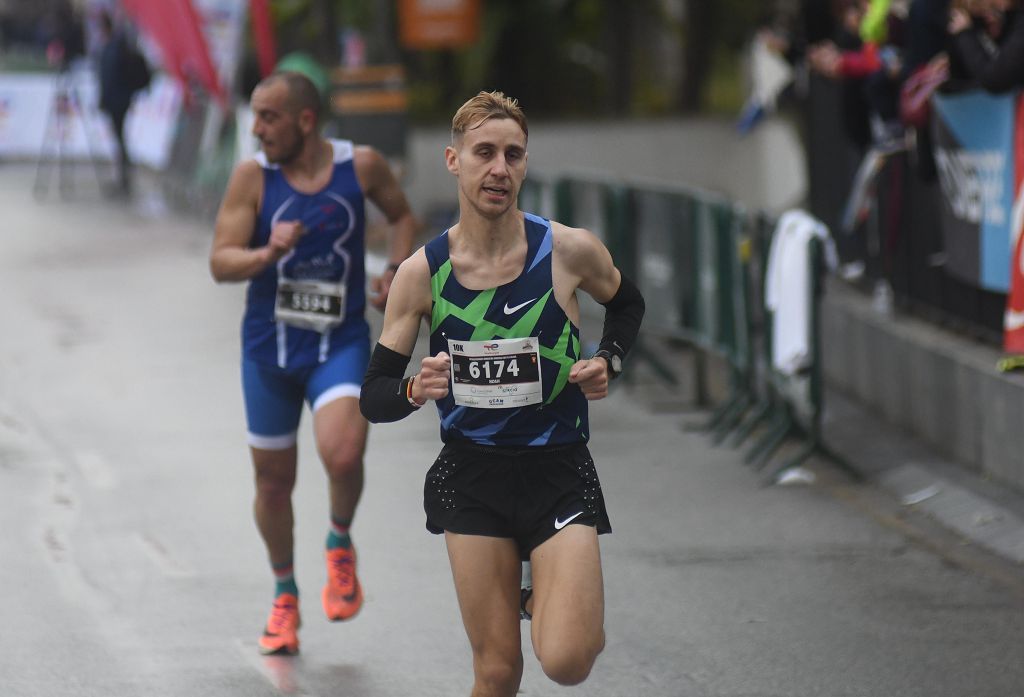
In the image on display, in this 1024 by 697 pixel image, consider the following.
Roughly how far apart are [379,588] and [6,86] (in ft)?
79.3

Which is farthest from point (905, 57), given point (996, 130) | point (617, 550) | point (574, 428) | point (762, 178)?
point (762, 178)

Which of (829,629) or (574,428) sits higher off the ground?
(574,428)

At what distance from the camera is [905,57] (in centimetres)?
1109

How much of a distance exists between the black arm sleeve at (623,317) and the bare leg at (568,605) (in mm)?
555

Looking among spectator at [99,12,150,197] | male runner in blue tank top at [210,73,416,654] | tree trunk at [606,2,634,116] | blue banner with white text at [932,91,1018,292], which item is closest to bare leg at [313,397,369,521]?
male runner in blue tank top at [210,73,416,654]

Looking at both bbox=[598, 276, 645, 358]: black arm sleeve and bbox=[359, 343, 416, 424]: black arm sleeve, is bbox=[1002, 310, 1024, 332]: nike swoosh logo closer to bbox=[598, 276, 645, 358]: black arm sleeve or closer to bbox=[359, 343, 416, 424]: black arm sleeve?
bbox=[598, 276, 645, 358]: black arm sleeve

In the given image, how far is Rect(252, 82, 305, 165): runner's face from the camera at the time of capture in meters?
6.93

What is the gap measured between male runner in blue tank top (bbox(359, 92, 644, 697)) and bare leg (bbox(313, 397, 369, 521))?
163 cm

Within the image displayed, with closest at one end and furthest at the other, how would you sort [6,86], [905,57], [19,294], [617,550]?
[617,550]
[905,57]
[19,294]
[6,86]

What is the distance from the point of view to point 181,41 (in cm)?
2436

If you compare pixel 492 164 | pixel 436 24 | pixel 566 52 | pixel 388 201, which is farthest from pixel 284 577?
pixel 566 52

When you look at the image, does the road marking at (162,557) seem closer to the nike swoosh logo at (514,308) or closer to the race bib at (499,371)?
the race bib at (499,371)

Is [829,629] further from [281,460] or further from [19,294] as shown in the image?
[19,294]

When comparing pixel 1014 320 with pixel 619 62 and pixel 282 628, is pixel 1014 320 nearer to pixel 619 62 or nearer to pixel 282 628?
pixel 282 628
